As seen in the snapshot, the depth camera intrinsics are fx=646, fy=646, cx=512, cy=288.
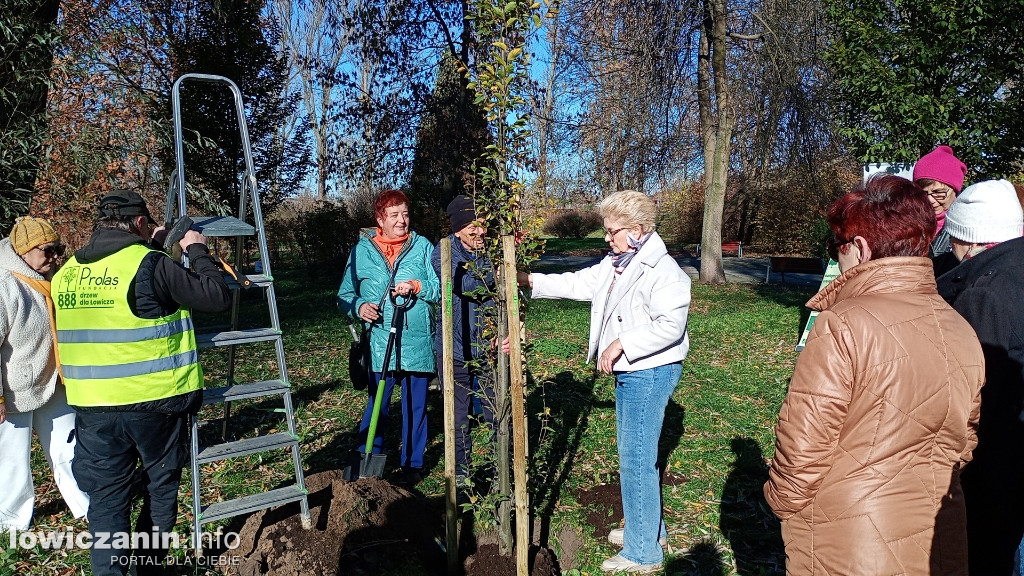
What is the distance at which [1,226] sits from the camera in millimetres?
6867

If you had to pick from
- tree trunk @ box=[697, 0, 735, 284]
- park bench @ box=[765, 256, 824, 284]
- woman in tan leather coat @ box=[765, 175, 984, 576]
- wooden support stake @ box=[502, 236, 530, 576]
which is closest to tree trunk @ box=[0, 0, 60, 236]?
wooden support stake @ box=[502, 236, 530, 576]

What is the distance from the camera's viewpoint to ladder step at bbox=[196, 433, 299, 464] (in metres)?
3.35

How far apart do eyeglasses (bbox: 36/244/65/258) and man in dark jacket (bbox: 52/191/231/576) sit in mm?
1383

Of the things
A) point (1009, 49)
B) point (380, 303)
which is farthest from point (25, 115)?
point (1009, 49)

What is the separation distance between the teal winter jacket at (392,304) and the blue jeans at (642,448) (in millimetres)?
1724

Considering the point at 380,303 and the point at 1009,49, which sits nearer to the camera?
the point at 380,303

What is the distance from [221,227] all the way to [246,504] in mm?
1500

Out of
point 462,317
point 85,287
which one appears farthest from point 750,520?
point 85,287

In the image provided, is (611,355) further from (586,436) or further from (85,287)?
(586,436)

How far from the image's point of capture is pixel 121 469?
9.93 ft

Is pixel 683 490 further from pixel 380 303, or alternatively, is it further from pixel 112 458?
pixel 112 458

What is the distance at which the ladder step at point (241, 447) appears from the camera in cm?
335

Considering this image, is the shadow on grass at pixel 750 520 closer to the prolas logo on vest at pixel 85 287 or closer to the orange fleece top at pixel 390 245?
the orange fleece top at pixel 390 245

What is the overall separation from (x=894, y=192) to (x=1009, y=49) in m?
8.23
